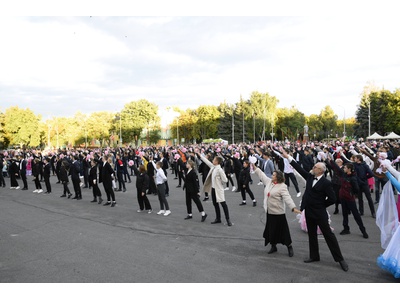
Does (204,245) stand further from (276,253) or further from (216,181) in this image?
(216,181)

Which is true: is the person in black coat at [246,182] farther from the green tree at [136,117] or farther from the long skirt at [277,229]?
the green tree at [136,117]

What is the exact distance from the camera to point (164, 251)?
6.71 meters

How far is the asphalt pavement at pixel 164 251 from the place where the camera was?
5.31 m

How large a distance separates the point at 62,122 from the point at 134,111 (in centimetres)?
Answer: 2542

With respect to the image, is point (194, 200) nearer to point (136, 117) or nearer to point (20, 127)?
point (20, 127)

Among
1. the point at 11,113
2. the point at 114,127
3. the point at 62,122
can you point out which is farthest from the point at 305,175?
the point at 62,122

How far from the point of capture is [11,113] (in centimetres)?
6688

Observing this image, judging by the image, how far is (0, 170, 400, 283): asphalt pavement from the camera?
17.4ft

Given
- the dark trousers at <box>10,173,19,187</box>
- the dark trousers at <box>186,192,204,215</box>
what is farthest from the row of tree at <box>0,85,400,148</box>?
the dark trousers at <box>186,192,204,215</box>

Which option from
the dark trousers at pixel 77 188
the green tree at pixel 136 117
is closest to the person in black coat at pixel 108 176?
the dark trousers at pixel 77 188

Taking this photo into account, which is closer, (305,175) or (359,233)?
(305,175)

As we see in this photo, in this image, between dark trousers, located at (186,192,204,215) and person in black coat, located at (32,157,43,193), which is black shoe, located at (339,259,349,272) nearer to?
dark trousers, located at (186,192,204,215)

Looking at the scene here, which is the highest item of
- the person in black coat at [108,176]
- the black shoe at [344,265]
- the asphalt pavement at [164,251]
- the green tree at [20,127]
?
the green tree at [20,127]

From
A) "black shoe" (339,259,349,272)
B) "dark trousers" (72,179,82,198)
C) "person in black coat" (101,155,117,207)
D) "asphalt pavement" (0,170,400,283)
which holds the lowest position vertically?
"asphalt pavement" (0,170,400,283)
